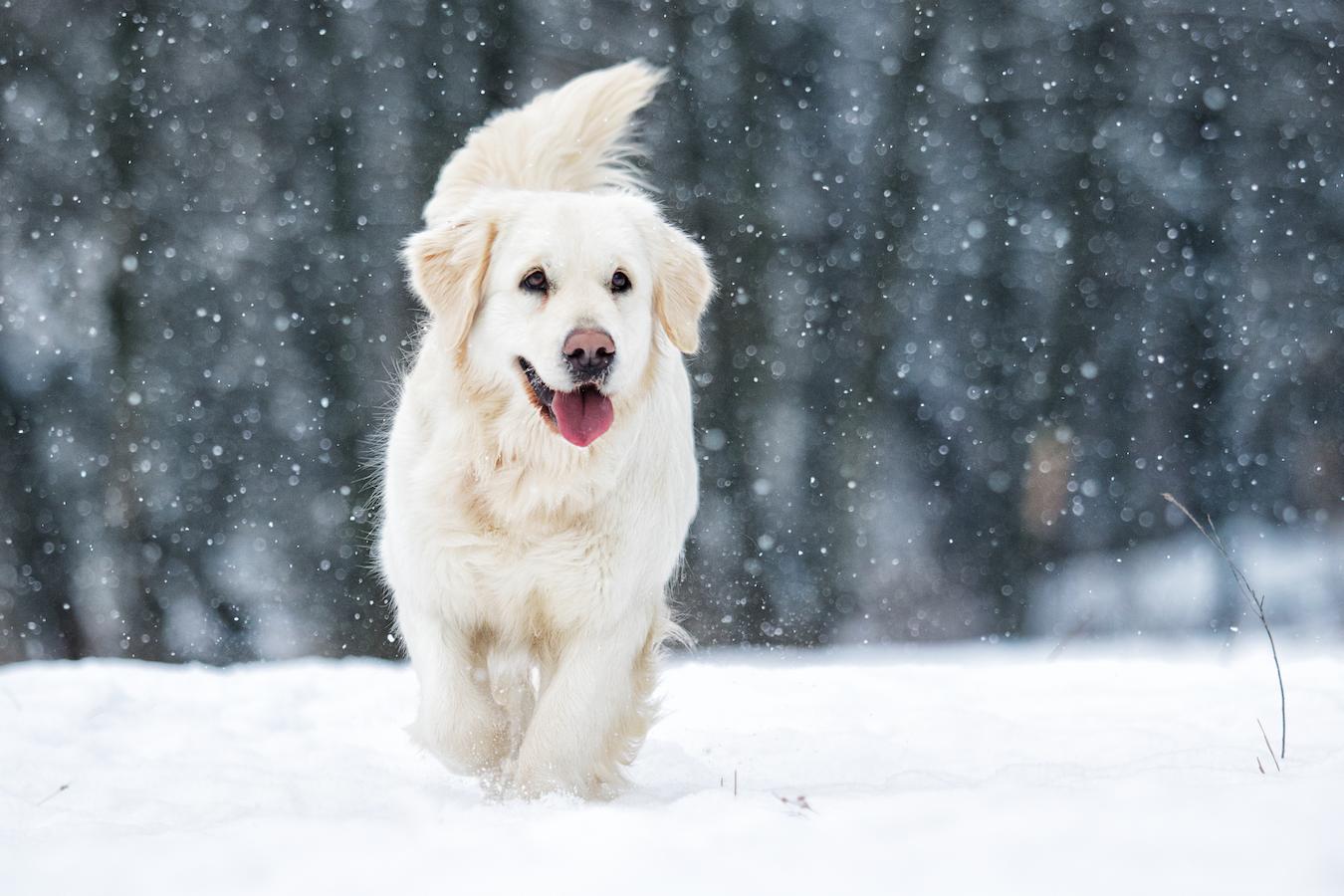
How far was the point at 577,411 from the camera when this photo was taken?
2955 mm

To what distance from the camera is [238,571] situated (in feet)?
31.6

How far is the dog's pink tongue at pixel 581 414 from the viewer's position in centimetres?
293

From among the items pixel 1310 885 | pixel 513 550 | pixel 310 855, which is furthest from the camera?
pixel 513 550

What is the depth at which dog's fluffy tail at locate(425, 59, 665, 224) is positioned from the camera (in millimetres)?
3947

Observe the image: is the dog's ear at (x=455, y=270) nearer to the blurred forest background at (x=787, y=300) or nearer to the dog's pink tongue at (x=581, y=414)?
the dog's pink tongue at (x=581, y=414)

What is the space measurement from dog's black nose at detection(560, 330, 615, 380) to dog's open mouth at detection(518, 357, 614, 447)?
0.24 feet

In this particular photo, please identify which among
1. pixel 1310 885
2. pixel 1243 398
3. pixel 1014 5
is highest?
pixel 1014 5

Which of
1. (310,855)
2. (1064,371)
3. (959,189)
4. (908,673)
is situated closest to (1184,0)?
(959,189)

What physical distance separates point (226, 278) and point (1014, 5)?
7267 mm

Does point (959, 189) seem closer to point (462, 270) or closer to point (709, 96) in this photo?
point (709, 96)

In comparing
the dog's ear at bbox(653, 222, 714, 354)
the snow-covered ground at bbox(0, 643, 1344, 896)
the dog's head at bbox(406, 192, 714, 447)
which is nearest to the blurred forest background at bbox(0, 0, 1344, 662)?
the snow-covered ground at bbox(0, 643, 1344, 896)

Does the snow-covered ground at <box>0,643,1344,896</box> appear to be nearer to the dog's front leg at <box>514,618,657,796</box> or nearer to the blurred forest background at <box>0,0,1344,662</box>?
the dog's front leg at <box>514,618,657,796</box>

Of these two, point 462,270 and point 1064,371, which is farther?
point 1064,371

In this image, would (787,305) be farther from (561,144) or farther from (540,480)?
(540,480)
